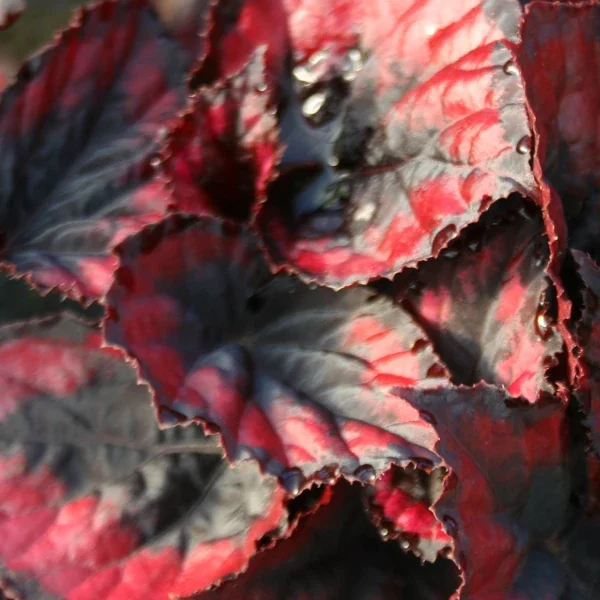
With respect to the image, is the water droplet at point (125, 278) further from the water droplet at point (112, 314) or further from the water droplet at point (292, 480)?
the water droplet at point (292, 480)

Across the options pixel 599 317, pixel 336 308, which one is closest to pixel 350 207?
pixel 336 308

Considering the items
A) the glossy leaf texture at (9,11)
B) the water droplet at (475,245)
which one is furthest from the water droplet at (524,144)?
the glossy leaf texture at (9,11)

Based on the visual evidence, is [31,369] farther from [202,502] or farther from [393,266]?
[393,266]

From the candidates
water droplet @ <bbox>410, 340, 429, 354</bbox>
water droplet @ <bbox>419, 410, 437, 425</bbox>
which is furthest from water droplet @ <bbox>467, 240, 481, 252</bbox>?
water droplet @ <bbox>419, 410, 437, 425</bbox>

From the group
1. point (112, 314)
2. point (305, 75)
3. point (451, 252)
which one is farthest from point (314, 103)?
point (112, 314)

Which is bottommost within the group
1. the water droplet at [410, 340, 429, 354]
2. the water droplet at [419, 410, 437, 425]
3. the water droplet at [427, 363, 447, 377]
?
the water droplet at [427, 363, 447, 377]

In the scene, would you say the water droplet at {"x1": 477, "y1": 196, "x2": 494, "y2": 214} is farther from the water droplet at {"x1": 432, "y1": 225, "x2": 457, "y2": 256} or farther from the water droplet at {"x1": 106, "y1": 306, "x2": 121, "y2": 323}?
the water droplet at {"x1": 106, "y1": 306, "x2": 121, "y2": 323}
